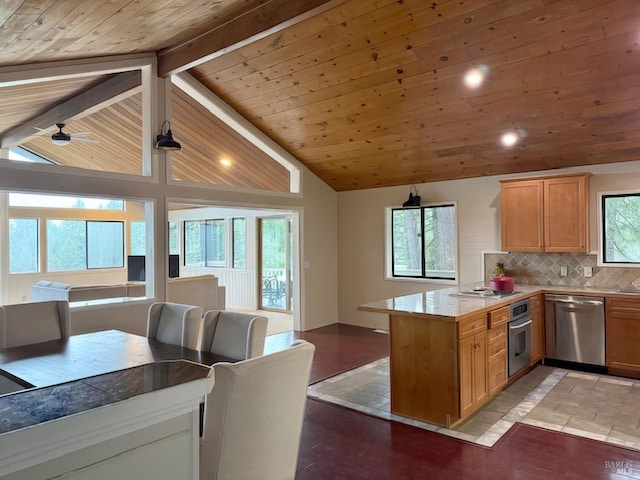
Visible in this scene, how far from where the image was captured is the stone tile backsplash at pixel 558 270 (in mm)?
5117

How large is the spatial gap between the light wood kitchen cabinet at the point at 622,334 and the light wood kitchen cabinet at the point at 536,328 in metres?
0.64

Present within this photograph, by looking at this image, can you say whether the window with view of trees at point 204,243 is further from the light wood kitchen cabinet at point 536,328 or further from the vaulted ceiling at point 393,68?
the light wood kitchen cabinet at point 536,328

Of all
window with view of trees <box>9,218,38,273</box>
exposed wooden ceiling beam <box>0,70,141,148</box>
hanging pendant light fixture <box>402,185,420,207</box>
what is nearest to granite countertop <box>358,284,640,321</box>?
hanging pendant light fixture <box>402,185,420,207</box>

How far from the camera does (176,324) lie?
3254 millimetres

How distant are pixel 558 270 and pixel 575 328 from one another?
2.77 feet

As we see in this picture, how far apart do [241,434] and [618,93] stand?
4374 millimetres

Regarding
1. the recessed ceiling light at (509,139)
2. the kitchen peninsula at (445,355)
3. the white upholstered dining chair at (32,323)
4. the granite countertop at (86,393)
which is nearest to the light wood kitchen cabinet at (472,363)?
the kitchen peninsula at (445,355)

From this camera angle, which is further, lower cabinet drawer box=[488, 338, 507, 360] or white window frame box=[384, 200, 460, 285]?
white window frame box=[384, 200, 460, 285]

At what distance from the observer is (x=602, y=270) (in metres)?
5.23

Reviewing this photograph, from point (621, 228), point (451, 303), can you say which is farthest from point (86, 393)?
point (621, 228)

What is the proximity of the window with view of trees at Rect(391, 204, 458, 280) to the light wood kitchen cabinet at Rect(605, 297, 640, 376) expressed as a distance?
2.17 m

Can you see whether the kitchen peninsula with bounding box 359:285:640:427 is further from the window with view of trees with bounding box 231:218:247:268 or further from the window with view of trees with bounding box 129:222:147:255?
the window with view of trees with bounding box 129:222:147:255

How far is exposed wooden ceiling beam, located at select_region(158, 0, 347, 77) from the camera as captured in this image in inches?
150

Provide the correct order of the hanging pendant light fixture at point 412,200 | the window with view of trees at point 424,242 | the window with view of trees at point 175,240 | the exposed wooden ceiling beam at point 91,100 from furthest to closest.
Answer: the window with view of trees at point 175,240 < the hanging pendant light fixture at point 412,200 < the window with view of trees at point 424,242 < the exposed wooden ceiling beam at point 91,100
